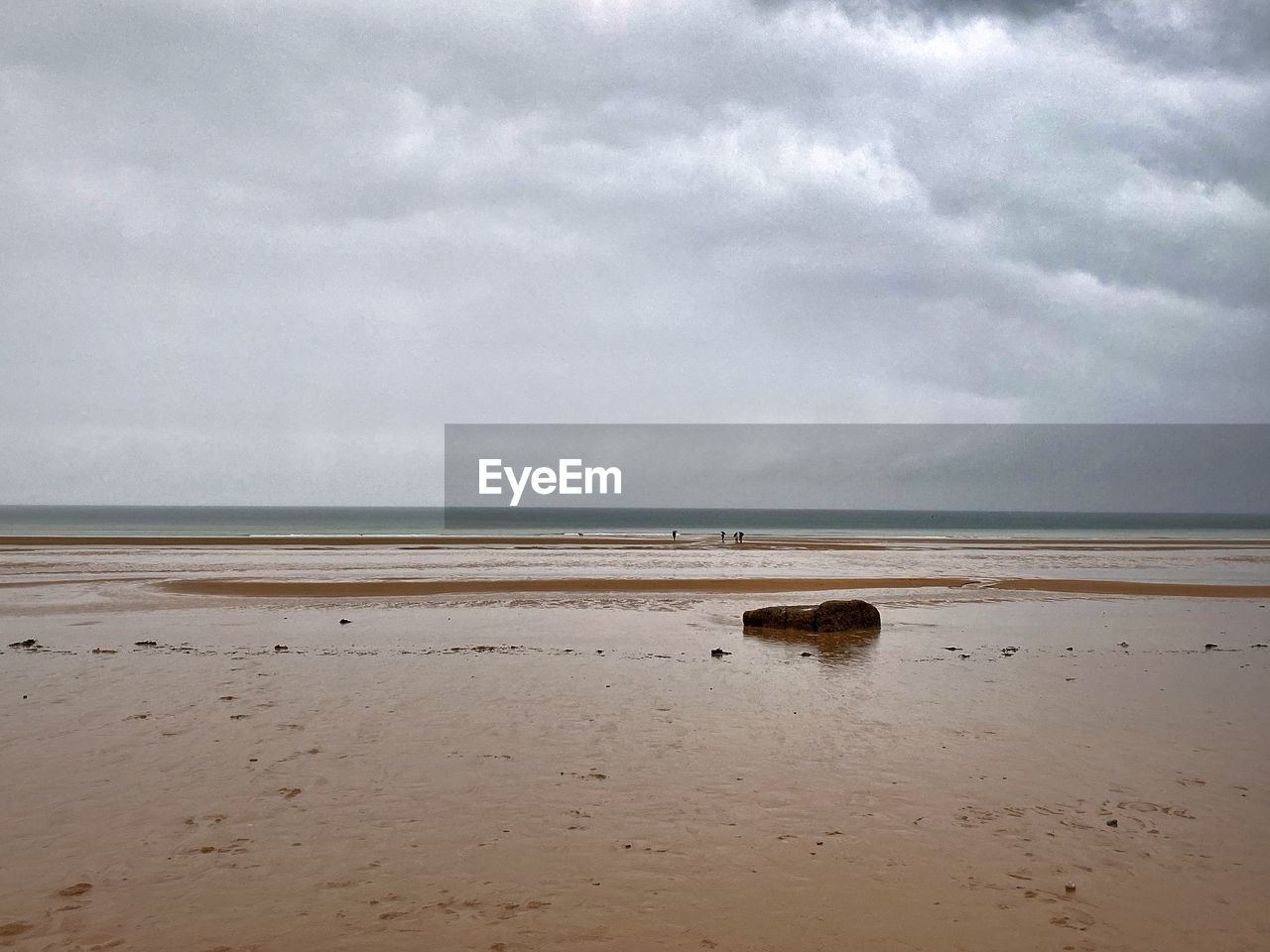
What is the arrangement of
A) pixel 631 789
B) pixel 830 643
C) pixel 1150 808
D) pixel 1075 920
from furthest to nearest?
1. pixel 830 643
2. pixel 631 789
3. pixel 1150 808
4. pixel 1075 920

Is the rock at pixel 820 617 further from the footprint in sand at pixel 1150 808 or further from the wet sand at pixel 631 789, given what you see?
the footprint in sand at pixel 1150 808

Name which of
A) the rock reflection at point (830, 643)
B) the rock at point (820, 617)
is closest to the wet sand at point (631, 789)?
the rock reflection at point (830, 643)

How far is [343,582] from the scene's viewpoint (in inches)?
1244

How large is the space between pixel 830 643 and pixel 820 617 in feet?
4.46

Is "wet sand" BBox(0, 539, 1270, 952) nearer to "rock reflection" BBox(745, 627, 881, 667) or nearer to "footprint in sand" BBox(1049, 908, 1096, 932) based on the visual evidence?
"footprint in sand" BBox(1049, 908, 1096, 932)

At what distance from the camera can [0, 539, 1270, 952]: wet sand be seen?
18.2 feet

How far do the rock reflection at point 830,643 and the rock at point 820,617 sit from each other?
5.3 inches

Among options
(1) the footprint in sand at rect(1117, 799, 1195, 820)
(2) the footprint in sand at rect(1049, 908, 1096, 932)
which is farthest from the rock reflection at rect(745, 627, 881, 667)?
(2) the footprint in sand at rect(1049, 908, 1096, 932)

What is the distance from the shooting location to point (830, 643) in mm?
17562

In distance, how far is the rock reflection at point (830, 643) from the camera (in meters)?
15.8

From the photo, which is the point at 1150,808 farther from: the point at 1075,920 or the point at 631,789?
the point at 631,789

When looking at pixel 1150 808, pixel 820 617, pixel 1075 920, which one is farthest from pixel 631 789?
pixel 820 617

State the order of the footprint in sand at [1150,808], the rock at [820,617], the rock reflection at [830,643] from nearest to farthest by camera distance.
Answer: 1. the footprint in sand at [1150,808]
2. the rock reflection at [830,643]
3. the rock at [820,617]

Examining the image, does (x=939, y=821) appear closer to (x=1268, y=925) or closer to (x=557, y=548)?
(x=1268, y=925)
